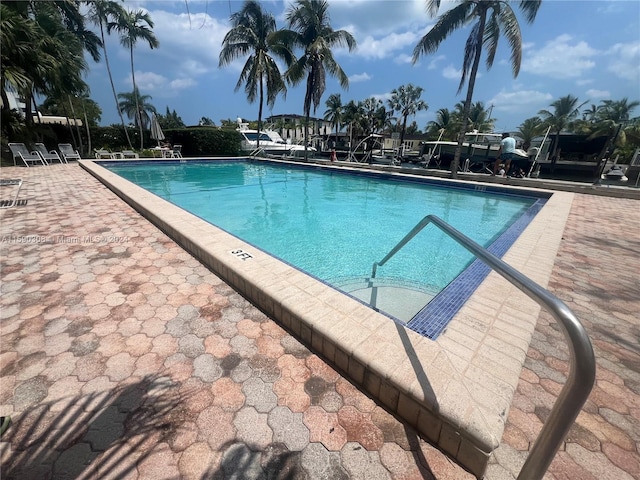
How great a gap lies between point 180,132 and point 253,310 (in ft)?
74.4

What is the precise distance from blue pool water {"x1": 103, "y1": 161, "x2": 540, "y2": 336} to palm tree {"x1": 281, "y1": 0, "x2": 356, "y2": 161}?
670 cm

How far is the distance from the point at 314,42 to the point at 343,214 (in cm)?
1379

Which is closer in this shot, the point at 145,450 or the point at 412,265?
the point at 145,450

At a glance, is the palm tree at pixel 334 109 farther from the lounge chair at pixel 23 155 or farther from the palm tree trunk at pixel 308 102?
the lounge chair at pixel 23 155

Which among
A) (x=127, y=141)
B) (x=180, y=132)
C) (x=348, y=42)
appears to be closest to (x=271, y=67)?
(x=348, y=42)

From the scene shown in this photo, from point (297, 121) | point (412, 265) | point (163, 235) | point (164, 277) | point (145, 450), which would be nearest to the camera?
point (145, 450)

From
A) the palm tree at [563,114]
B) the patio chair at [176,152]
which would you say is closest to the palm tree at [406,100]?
the palm tree at [563,114]

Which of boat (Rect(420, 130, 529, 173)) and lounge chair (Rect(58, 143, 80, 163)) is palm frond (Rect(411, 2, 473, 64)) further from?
lounge chair (Rect(58, 143, 80, 163))

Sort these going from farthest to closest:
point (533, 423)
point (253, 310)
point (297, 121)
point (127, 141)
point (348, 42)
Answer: point (297, 121)
point (127, 141)
point (348, 42)
point (253, 310)
point (533, 423)

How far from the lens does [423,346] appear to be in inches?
73.8

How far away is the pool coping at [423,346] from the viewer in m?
1.45

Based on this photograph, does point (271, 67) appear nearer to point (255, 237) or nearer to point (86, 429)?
point (255, 237)

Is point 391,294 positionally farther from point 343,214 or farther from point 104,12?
point 104,12

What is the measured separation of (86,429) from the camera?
1516mm
